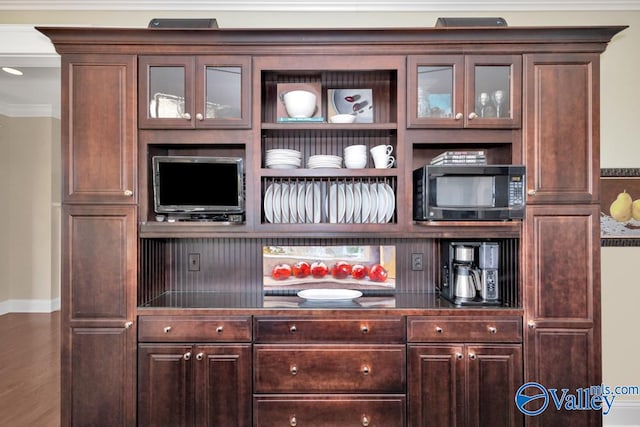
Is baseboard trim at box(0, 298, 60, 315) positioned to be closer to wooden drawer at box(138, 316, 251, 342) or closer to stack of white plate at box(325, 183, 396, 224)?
wooden drawer at box(138, 316, 251, 342)

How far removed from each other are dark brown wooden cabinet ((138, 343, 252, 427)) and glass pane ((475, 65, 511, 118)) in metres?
1.87

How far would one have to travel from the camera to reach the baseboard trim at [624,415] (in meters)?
2.33

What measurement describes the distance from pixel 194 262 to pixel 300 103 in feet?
4.12

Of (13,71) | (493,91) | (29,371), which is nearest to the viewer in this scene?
→ (493,91)

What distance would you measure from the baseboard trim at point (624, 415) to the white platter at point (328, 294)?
6.14 feet

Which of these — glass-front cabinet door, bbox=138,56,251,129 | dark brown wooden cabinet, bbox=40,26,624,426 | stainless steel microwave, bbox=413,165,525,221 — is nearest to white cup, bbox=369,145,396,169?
dark brown wooden cabinet, bbox=40,26,624,426

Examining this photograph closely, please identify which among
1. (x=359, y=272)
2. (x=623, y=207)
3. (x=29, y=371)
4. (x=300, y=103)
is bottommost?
(x=29, y=371)

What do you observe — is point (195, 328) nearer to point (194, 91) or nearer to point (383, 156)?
point (194, 91)

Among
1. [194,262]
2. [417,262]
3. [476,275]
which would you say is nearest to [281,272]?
[194,262]

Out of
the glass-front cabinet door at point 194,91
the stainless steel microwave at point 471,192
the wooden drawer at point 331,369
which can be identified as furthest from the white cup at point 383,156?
the wooden drawer at point 331,369

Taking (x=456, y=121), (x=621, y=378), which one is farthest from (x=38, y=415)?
(x=621, y=378)

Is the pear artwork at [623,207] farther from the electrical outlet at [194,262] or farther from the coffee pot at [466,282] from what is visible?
the electrical outlet at [194,262]

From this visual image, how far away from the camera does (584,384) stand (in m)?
1.92

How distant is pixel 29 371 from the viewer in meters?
3.15
